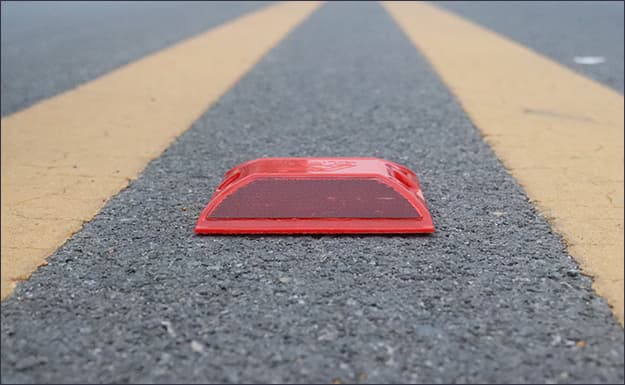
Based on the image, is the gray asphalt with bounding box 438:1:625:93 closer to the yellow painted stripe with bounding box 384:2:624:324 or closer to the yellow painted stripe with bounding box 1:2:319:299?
the yellow painted stripe with bounding box 384:2:624:324

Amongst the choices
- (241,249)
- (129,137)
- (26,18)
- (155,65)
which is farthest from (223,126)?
(26,18)

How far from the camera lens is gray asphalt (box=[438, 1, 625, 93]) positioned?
8117 millimetres

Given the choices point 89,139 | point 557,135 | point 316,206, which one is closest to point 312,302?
point 316,206

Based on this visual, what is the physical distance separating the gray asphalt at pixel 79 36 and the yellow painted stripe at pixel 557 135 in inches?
147

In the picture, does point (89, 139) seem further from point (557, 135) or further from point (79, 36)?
point (79, 36)

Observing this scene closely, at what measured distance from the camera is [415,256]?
2.80 metres

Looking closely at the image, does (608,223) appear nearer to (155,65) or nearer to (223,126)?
(223,126)

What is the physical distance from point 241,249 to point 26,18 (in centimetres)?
1276

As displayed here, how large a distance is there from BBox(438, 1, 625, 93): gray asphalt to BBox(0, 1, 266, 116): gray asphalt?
5.06 meters

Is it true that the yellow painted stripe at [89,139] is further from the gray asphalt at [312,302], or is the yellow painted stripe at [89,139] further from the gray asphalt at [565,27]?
the gray asphalt at [565,27]

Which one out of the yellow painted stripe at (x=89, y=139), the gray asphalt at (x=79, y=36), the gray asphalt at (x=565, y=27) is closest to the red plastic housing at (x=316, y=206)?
the yellow painted stripe at (x=89, y=139)

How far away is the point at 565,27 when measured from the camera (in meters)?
12.2

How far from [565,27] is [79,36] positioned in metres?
7.97

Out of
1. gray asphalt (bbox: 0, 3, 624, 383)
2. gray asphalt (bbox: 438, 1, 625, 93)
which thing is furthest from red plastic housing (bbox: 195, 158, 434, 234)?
gray asphalt (bbox: 438, 1, 625, 93)
